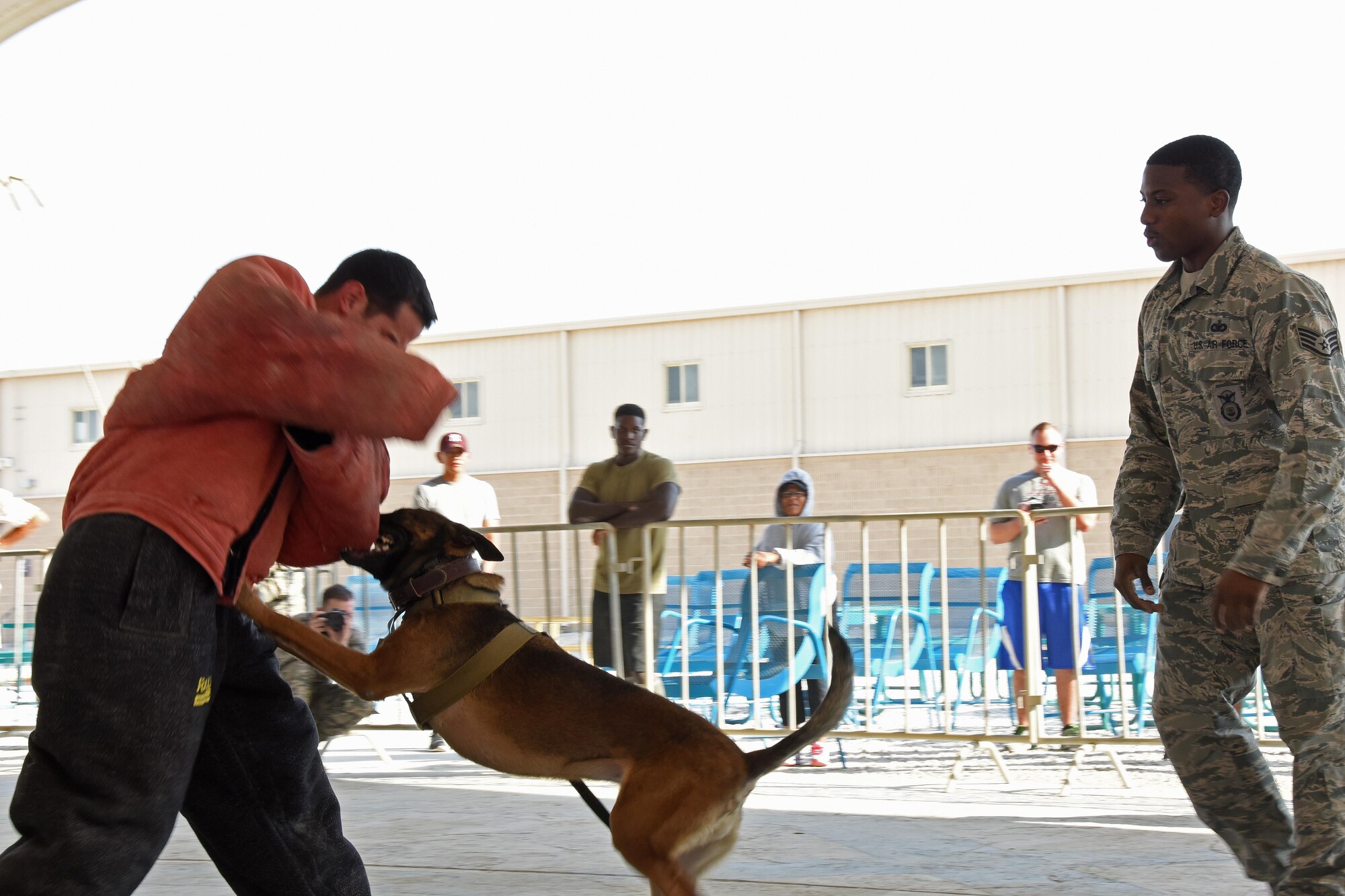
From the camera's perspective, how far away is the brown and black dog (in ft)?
10.4

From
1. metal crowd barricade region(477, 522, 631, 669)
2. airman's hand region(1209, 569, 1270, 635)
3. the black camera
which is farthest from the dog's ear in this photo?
the black camera

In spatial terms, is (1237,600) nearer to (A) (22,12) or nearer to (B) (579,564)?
(B) (579,564)

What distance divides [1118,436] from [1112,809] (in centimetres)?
1755

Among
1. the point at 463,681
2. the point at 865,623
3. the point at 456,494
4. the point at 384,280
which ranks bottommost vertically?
the point at 865,623

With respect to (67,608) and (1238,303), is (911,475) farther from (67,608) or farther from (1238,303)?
(67,608)

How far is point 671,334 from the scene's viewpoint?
2480 cm

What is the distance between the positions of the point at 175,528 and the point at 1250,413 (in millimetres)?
2484

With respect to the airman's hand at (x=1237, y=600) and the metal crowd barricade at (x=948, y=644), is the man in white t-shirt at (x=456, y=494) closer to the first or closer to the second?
the metal crowd barricade at (x=948, y=644)

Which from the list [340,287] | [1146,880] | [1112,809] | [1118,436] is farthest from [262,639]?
[1118,436]

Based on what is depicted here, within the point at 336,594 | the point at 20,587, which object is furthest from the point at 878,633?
the point at 20,587

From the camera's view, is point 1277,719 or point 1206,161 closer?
point 1277,719

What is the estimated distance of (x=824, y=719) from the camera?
132 inches

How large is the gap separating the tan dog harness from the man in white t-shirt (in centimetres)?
483

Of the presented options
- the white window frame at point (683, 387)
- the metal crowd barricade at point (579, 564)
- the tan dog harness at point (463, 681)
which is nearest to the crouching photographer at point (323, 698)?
the metal crowd barricade at point (579, 564)
